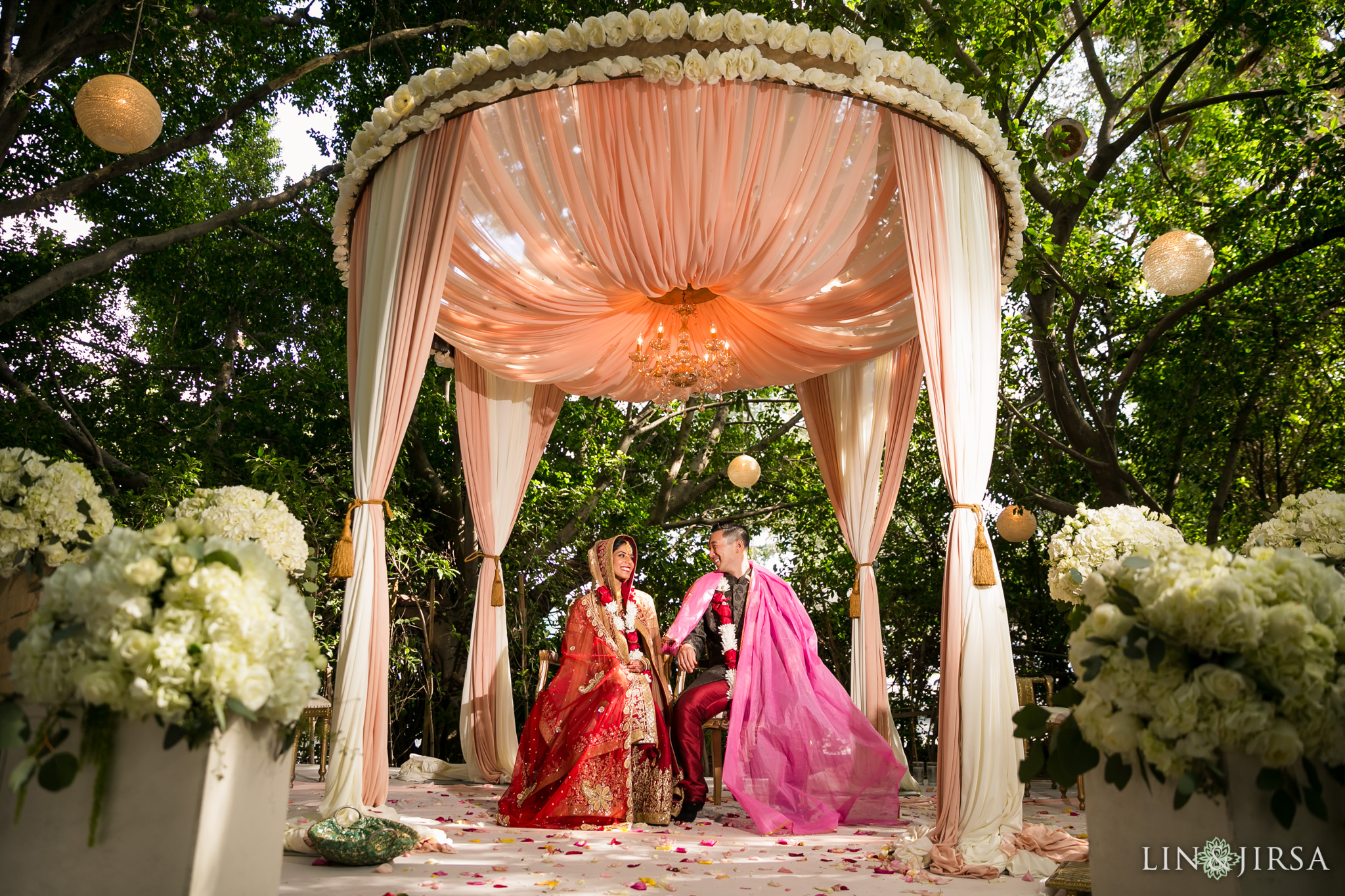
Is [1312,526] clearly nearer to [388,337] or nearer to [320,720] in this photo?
[388,337]

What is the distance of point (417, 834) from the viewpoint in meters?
3.67

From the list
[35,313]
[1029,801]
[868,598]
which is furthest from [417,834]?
[35,313]

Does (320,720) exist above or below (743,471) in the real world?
below

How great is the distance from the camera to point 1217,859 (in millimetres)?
1654

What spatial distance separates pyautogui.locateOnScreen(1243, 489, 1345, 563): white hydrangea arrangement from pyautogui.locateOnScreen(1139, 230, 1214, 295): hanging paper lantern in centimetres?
224

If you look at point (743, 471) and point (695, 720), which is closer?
point (695, 720)

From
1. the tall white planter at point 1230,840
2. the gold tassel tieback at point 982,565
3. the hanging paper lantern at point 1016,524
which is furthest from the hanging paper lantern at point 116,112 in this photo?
the hanging paper lantern at point 1016,524

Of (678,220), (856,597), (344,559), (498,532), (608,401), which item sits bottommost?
(344,559)

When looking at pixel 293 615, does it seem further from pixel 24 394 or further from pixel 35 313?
pixel 35 313

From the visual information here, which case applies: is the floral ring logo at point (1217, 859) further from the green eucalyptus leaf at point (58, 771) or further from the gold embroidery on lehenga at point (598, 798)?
the gold embroidery on lehenga at point (598, 798)

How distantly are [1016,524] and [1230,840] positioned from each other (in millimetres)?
5628

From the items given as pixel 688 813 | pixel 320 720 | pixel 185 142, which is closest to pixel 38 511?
pixel 688 813

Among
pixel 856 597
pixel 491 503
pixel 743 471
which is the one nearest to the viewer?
pixel 856 597

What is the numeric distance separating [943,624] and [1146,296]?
19.5 feet
